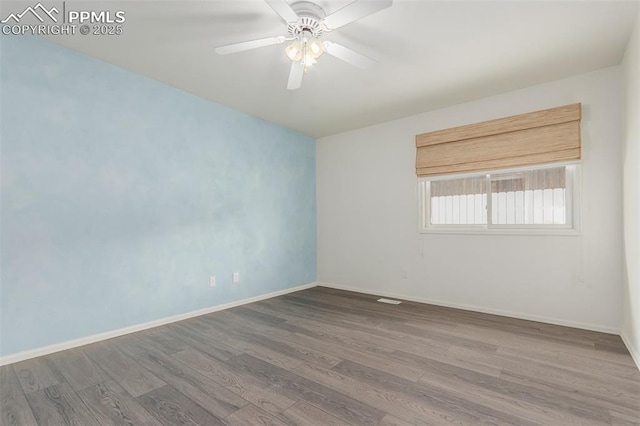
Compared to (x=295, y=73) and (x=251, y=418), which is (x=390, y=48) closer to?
(x=295, y=73)

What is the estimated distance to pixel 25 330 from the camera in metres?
2.28

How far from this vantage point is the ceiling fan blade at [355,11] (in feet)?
5.28

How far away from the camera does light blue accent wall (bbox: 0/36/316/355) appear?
2.28 metres

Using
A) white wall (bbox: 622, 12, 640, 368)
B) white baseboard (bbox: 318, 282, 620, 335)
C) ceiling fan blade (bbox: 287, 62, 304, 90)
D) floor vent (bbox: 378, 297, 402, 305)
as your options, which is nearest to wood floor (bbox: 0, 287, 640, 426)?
white baseboard (bbox: 318, 282, 620, 335)

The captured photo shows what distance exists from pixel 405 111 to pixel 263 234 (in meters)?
2.52

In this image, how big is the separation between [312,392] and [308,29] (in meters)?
2.38

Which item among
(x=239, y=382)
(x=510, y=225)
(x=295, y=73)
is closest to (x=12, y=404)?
(x=239, y=382)

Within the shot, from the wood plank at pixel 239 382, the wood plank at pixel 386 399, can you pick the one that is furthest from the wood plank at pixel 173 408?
the wood plank at pixel 386 399

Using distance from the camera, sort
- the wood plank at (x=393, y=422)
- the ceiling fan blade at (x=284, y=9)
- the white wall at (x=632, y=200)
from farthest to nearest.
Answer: the white wall at (x=632, y=200), the ceiling fan blade at (x=284, y=9), the wood plank at (x=393, y=422)

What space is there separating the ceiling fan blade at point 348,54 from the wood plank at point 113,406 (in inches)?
99.5

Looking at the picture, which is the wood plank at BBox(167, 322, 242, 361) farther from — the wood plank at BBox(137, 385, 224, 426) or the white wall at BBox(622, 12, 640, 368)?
the white wall at BBox(622, 12, 640, 368)

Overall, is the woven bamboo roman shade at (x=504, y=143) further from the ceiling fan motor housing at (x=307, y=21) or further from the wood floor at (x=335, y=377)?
the ceiling fan motor housing at (x=307, y=21)

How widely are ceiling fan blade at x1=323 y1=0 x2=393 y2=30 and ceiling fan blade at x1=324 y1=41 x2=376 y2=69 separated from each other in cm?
21

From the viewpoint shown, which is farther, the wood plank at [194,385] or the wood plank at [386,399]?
the wood plank at [194,385]
